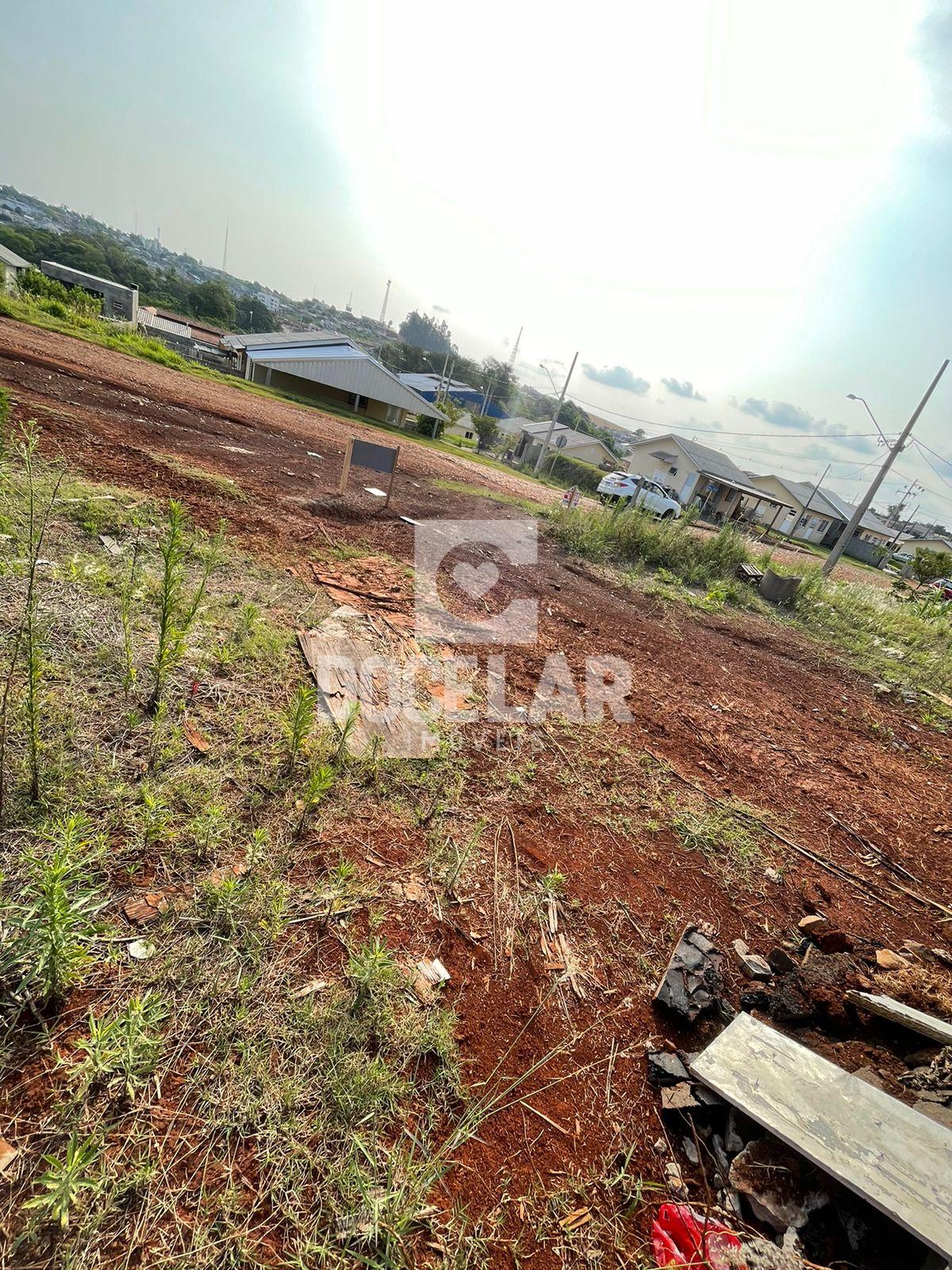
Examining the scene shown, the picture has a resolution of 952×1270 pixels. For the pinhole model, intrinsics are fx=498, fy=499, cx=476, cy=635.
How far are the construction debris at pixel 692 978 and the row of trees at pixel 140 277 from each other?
265 feet

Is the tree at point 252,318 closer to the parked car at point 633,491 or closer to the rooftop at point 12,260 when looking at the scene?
the rooftop at point 12,260

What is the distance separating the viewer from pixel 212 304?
70.4 metres

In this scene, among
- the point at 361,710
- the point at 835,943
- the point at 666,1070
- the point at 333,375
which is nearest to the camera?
the point at 666,1070

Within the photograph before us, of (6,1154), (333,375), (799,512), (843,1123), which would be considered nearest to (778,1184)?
(843,1123)

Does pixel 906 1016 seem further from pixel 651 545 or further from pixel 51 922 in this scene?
pixel 651 545

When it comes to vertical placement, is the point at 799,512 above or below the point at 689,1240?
above

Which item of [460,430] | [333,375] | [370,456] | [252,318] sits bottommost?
[460,430]

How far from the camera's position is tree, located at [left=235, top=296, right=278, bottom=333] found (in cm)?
8006

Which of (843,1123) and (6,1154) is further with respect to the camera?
(843,1123)

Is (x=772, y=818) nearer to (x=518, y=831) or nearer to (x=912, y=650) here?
(x=518, y=831)

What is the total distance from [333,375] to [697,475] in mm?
24346

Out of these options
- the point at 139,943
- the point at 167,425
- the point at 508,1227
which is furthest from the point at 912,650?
the point at 167,425

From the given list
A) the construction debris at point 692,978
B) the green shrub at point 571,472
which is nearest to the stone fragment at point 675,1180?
the construction debris at point 692,978

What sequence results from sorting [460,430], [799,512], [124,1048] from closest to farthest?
[124,1048] < [799,512] < [460,430]
